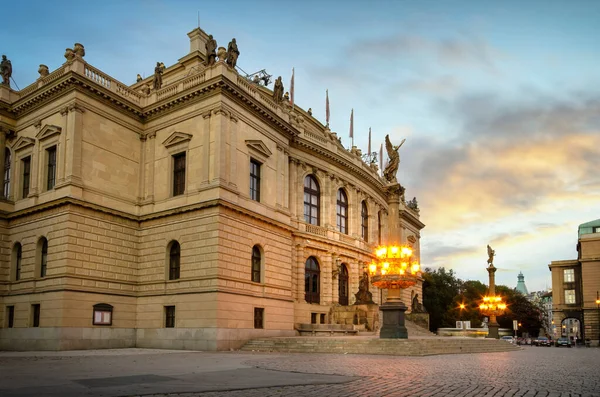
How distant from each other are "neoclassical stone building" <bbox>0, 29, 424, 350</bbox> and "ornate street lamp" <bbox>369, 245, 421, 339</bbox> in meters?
1.22

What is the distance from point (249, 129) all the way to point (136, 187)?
8041 mm

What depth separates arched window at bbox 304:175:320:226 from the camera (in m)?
45.7

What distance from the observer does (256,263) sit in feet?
120

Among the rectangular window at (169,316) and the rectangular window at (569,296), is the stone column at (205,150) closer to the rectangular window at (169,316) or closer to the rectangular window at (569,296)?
the rectangular window at (169,316)

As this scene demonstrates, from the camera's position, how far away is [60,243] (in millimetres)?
31641

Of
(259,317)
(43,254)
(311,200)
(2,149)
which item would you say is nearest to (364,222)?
(311,200)

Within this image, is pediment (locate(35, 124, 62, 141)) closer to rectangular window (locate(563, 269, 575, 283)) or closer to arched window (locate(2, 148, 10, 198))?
arched window (locate(2, 148, 10, 198))

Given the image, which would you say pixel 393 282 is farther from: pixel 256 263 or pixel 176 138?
pixel 176 138

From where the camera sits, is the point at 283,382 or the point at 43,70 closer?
the point at 283,382

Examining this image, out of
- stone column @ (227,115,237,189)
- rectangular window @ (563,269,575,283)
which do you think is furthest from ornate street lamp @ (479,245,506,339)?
rectangular window @ (563,269,575,283)

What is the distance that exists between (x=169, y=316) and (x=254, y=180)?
10.1 m

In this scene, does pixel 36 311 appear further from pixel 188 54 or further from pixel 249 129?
pixel 188 54

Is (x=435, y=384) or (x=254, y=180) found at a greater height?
(x=254, y=180)

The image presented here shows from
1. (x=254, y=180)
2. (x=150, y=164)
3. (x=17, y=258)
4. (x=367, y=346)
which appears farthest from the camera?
(x=254, y=180)
